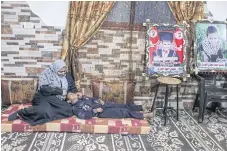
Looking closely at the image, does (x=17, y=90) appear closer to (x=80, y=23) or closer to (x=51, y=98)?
(x=51, y=98)

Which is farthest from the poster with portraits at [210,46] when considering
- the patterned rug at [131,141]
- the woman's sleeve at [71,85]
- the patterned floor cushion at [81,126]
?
the woman's sleeve at [71,85]

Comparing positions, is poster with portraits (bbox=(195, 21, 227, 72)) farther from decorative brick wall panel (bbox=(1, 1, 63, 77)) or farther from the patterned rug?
decorative brick wall panel (bbox=(1, 1, 63, 77))

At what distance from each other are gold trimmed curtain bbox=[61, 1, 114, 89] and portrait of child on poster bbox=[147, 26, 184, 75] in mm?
875

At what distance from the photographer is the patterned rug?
10.6ft

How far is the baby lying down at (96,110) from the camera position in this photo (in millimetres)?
3848

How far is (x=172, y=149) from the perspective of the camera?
330 cm


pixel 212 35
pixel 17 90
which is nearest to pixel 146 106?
pixel 212 35

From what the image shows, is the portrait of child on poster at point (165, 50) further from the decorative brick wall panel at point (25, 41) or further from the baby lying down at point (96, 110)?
the decorative brick wall panel at point (25, 41)

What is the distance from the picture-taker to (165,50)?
439cm

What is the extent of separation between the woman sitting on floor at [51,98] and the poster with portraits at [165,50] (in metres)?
1.40

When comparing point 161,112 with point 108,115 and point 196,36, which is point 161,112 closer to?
point 108,115

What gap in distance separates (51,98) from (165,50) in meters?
2.05

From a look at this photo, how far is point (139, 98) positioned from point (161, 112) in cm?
47

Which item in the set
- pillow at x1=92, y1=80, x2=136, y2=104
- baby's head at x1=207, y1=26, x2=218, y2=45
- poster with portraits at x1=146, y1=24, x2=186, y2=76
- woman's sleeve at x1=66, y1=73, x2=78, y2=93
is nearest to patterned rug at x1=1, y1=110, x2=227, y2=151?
pillow at x1=92, y1=80, x2=136, y2=104
